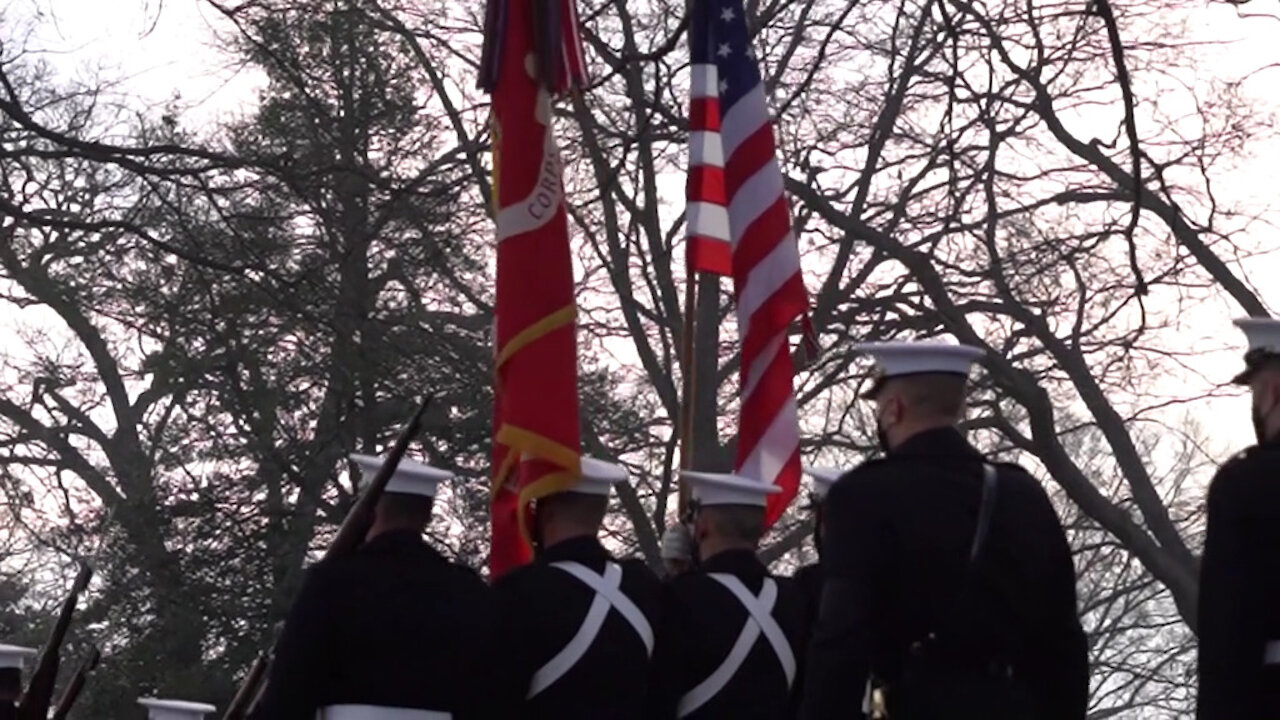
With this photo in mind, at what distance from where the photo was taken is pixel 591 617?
689cm

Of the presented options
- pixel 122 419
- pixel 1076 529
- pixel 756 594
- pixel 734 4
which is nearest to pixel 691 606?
pixel 756 594

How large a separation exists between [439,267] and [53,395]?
5928 millimetres

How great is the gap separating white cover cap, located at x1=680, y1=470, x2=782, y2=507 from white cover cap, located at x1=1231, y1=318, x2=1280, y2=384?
206cm

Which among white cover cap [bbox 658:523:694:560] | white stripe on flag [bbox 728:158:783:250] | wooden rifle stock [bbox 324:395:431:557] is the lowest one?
wooden rifle stock [bbox 324:395:431:557]

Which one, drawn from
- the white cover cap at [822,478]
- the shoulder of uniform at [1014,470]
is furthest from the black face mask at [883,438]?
the white cover cap at [822,478]

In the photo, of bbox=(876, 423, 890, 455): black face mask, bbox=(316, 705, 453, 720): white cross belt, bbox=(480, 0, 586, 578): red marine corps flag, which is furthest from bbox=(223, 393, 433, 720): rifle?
bbox=(876, 423, 890, 455): black face mask

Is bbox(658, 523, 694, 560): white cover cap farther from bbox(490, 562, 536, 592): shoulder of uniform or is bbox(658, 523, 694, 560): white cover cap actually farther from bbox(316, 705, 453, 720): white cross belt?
bbox(316, 705, 453, 720): white cross belt

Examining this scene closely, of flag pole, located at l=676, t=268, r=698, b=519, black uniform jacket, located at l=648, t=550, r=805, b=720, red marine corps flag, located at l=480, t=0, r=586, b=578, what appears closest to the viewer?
black uniform jacket, located at l=648, t=550, r=805, b=720

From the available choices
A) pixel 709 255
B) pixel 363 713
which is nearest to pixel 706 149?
pixel 709 255

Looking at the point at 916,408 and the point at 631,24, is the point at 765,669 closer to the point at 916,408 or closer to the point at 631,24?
the point at 916,408

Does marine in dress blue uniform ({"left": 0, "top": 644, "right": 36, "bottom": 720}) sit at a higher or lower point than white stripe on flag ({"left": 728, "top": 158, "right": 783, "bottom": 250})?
lower

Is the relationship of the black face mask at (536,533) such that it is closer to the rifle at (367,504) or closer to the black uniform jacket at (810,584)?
the rifle at (367,504)

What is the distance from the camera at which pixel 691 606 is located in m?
7.57

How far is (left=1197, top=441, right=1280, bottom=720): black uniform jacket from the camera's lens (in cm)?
580
